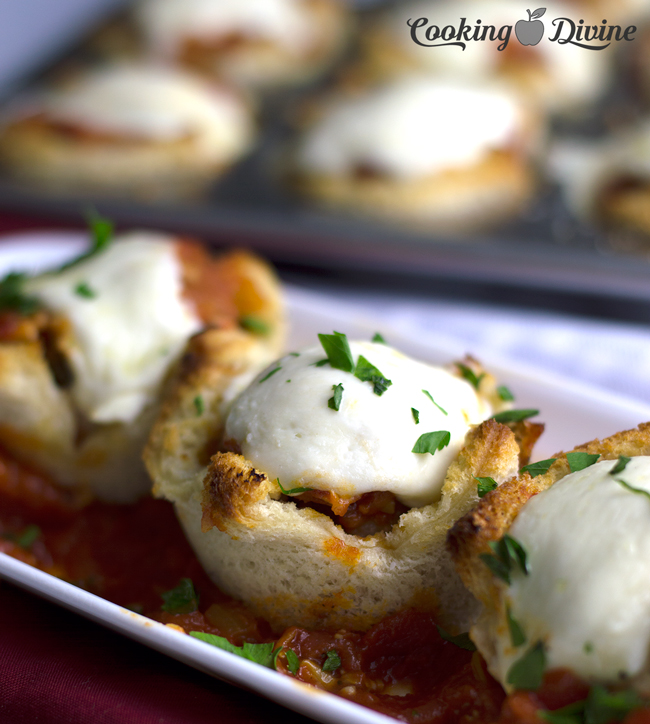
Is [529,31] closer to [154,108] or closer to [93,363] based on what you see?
[154,108]

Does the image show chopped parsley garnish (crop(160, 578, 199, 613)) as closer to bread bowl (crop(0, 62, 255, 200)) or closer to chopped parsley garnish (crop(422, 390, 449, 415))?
chopped parsley garnish (crop(422, 390, 449, 415))

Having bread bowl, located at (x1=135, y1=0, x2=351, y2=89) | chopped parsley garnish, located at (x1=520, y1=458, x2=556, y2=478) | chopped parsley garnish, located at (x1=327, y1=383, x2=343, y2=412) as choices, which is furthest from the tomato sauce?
bread bowl, located at (x1=135, y1=0, x2=351, y2=89)

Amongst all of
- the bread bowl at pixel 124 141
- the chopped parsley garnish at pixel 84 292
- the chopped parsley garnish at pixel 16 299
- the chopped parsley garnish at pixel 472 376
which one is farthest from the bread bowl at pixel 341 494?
the bread bowl at pixel 124 141

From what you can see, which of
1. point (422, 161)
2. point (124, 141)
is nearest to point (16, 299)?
point (124, 141)

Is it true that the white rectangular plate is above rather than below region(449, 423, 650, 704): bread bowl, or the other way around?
below

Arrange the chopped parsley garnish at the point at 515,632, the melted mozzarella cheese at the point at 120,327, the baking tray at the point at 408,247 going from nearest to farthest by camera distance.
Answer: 1. the chopped parsley garnish at the point at 515,632
2. the melted mozzarella cheese at the point at 120,327
3. the baking tray at the point at 408,247

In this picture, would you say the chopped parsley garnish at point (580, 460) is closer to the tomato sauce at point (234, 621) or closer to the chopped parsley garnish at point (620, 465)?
the chopped parsley garnish at point (620, 465)
